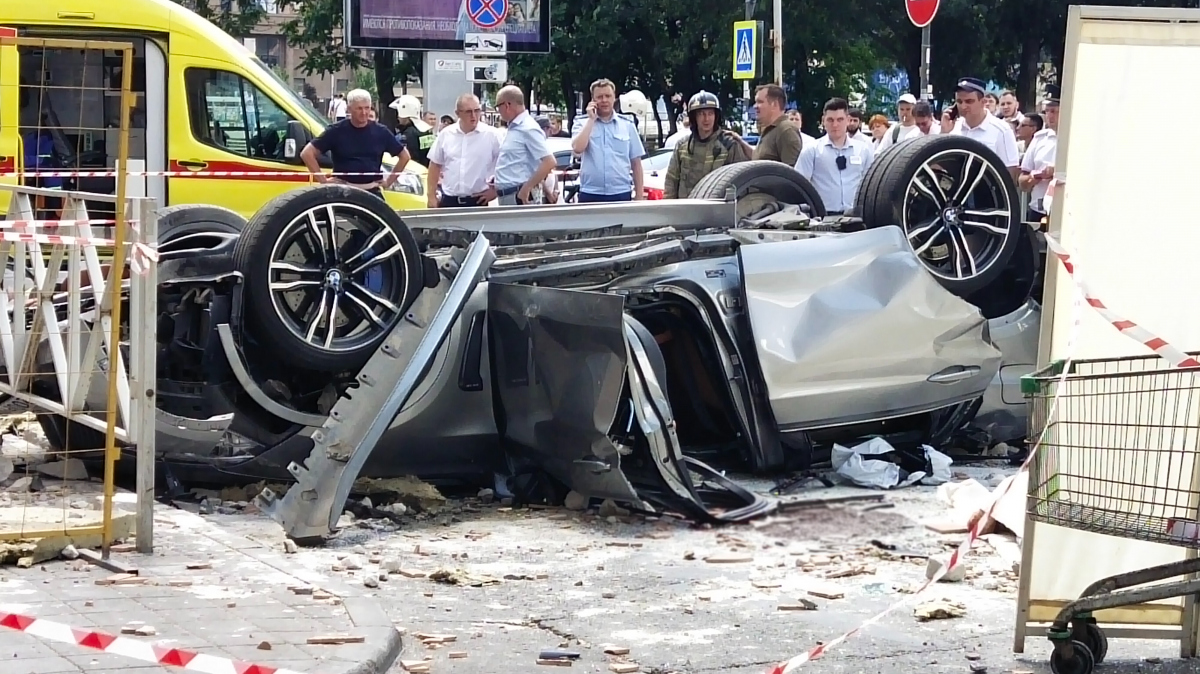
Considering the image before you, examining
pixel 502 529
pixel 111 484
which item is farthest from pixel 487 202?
pixel 111 484

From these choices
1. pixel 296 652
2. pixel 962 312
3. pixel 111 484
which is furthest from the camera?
pixel 962 312

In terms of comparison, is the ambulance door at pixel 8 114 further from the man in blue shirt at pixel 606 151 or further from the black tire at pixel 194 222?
the black tire at pixel 194 222

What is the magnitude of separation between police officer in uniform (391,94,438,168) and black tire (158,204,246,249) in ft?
33.8

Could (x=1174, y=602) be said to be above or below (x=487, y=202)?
below

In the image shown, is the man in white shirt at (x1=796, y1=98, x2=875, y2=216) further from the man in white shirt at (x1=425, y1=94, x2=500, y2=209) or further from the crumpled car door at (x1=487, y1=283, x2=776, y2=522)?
the crumpled car door at (x1=487, y1=283, x2=776, y2=522)

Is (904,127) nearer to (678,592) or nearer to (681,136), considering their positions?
(681,136)

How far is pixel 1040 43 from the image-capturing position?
4228 centimetres

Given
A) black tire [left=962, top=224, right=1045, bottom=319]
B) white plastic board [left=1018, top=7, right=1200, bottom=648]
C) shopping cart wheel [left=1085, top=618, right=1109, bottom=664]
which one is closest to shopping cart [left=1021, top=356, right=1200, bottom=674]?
shopping cart wheel [left=1085, top=618, right=1109, bottom=664]

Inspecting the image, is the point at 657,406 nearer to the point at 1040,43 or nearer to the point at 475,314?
the point at 475,314

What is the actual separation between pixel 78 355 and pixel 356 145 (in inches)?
235

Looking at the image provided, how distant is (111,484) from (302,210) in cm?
181

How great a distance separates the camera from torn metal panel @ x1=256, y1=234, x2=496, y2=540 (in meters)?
6.45

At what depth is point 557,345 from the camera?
683 cm

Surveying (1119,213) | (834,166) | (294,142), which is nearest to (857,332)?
(1119,213)
